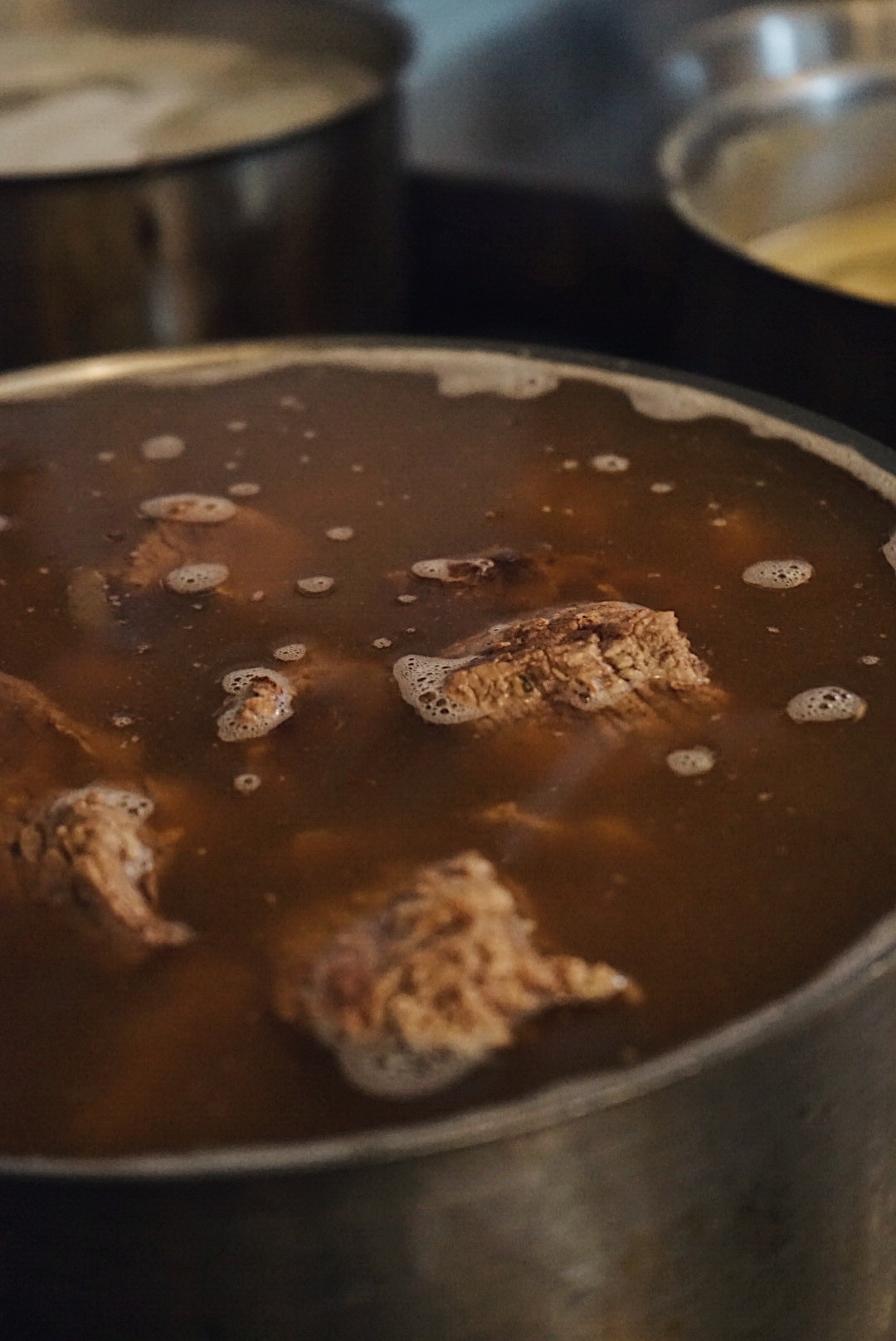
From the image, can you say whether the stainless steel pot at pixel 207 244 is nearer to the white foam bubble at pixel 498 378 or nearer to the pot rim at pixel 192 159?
the pot rim at pixel 192 159

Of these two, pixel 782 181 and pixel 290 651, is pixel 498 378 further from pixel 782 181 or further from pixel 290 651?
pixel 782 181

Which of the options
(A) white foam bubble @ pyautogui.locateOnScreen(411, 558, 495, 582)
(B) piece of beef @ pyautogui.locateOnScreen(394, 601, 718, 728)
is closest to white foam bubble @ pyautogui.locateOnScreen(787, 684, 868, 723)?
(B) piece of beef @ pyautogui.locateOnScreen(394, 601, 718, 728)

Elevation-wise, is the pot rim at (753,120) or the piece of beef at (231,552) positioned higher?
the pot rim at (753,120)

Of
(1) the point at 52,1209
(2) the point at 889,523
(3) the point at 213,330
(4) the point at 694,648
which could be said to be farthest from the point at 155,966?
(3) the point at 213,330

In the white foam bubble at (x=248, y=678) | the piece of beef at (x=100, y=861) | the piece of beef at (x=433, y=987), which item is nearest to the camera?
the piece of beef at (x=433, y=987)

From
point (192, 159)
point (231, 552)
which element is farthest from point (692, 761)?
point (192, 159)

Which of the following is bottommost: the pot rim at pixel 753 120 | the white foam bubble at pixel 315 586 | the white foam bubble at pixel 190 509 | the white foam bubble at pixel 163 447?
the white foam bubble at pixel 163 447

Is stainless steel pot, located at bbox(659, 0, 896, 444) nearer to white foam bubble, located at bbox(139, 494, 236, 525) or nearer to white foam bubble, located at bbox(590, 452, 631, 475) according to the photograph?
white foam bubble, located at bbox(590, 452, 631, 475)

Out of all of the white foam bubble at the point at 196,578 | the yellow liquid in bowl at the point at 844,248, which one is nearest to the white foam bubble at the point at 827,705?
the white foam bubble at the point at 196,578
